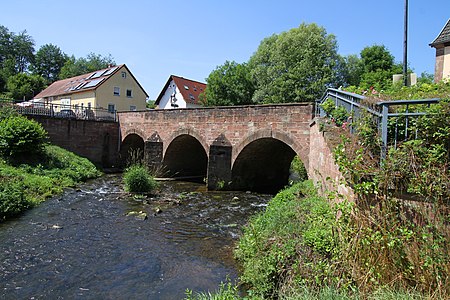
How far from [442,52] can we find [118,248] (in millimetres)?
15214

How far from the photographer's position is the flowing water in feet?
18.1

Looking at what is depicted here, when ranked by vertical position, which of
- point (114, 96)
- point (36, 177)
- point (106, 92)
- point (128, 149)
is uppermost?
point (106, 92)

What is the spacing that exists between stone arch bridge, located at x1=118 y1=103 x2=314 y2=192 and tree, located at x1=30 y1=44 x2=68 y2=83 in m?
59.8

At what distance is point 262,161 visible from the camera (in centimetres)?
1605

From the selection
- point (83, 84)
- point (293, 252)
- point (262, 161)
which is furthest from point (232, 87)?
point (293, 252)

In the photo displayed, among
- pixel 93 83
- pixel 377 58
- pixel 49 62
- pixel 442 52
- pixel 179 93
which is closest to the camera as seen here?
pixel 442 52

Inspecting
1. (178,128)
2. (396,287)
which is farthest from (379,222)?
(178,128)

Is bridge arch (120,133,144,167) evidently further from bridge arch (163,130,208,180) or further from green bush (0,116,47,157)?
green bush (0,116,47,157)

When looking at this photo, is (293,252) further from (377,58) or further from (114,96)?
(377,58)

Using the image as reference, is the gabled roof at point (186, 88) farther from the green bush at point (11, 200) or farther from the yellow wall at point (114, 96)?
the green bush at point (11, 200)

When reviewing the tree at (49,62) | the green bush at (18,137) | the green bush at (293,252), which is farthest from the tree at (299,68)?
the tree at (49,62)

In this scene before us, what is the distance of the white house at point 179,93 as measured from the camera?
4112cm

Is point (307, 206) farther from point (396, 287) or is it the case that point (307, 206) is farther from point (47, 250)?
point (47, 250)

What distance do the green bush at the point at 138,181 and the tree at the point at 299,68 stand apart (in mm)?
18141
